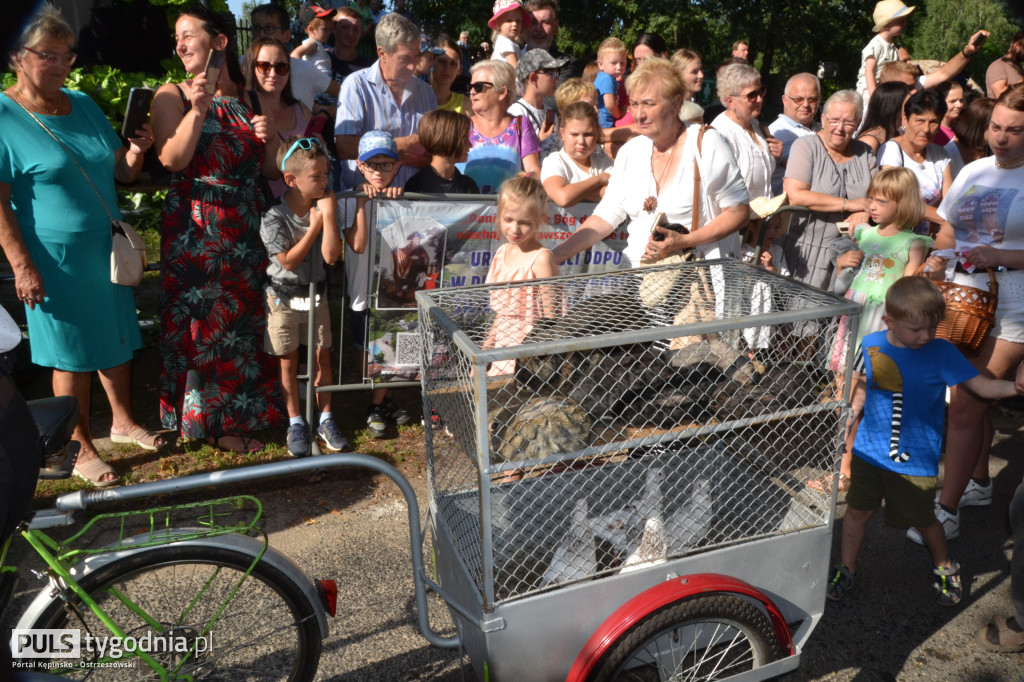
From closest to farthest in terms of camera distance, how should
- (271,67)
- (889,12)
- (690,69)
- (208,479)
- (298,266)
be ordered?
(208,479)
(298,266)
(271,67)
(690,69)
(889,12)

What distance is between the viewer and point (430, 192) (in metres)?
4.57

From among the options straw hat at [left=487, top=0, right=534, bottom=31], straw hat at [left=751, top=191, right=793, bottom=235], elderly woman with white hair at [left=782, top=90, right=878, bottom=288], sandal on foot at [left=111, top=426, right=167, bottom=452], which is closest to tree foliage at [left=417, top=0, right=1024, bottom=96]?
straw hat at [left=487, top=0, right=534, bottom=31]

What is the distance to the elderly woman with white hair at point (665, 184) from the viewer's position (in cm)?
389

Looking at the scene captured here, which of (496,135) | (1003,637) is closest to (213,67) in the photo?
(496,135)

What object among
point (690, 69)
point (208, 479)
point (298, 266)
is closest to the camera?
point (208, 479)

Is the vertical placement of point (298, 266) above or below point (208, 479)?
above

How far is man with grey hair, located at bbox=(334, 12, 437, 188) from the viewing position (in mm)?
4992

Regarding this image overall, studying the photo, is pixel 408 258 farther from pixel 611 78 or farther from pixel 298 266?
pixel 611 78

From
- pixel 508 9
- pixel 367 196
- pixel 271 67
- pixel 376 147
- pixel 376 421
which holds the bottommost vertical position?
pixel 376 421

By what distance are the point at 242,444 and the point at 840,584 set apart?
3.14 metres

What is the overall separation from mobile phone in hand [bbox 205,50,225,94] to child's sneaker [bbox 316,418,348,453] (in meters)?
1.91

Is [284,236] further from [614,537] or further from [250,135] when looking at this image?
[614,537]

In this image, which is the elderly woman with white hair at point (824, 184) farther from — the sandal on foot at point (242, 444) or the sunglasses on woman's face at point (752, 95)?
the sandal on foot at point (242, 444)

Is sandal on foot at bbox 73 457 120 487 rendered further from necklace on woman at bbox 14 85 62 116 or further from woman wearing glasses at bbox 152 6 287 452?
necklace on woman at bbox 14 85 62 116
